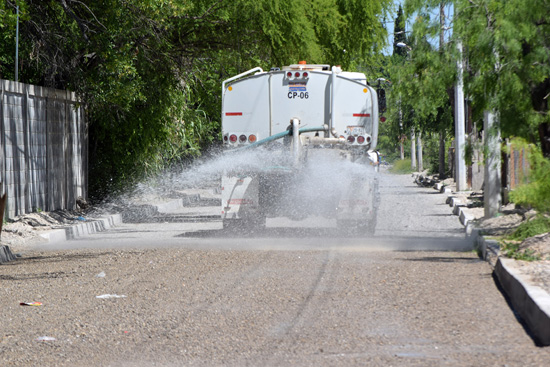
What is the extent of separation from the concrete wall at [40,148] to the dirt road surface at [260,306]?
3.13 metres

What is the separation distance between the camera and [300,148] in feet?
49.5

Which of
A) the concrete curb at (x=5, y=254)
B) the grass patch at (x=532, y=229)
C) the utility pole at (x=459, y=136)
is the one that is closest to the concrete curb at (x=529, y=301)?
the grass patch at (x=532, y=229)

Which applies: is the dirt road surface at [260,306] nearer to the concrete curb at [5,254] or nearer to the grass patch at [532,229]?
the concrete curb at [5,254]

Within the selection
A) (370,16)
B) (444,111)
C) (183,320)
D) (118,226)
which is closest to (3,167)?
(118,226)

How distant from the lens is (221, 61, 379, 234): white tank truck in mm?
14977

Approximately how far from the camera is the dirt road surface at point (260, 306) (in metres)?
6.14

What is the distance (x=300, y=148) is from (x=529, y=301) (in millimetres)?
8172

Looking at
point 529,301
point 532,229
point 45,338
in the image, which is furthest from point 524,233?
point 45,338

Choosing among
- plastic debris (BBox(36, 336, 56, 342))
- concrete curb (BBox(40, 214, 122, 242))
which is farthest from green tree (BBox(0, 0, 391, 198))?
plastic debris (BBox(36, 336, 56, 342))

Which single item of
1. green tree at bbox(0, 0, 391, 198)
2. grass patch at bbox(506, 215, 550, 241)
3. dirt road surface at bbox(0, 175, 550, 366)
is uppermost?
green tree at bbox(0, 0, 391, 198)

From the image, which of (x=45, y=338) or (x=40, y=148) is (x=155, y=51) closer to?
(x=40, y=148)

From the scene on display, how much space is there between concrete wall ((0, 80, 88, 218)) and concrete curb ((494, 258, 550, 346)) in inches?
378

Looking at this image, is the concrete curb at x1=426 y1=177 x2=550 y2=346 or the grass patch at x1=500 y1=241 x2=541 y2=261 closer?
the concrete curb at x1=426 y1=177 x2=550 y2=346

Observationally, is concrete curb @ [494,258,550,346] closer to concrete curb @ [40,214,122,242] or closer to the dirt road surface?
the dirt road surface
